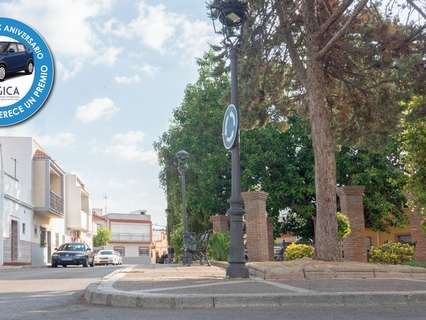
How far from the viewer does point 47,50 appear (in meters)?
12.3

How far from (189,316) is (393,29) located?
36.9 feet

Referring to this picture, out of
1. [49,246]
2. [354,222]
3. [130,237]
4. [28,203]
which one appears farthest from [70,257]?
[130,237]

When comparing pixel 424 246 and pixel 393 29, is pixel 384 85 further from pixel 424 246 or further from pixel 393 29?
pixel 424 246

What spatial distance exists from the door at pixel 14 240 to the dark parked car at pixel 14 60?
2212 centimetres

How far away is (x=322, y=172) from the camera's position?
1427 cm

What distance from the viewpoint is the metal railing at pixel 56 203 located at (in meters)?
44.2

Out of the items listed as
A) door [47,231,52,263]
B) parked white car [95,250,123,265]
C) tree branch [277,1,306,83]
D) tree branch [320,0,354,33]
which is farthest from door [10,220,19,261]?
tree branch [320,0,354,33]

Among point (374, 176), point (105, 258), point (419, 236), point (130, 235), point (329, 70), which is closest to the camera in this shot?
point (329, 70)

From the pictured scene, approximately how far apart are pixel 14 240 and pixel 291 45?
26.3 meters

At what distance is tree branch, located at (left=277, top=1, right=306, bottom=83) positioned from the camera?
1538cm

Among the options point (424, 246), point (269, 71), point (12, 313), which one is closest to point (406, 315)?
point (12, 313)

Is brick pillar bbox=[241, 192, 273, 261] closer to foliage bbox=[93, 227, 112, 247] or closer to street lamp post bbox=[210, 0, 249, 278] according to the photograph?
street lamp post bbox=[210, 0, 249, 278]

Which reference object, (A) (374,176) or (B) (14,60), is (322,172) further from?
(A) (374,176)

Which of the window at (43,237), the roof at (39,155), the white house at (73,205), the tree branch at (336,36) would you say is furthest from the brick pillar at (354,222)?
the white house at (73,205)
